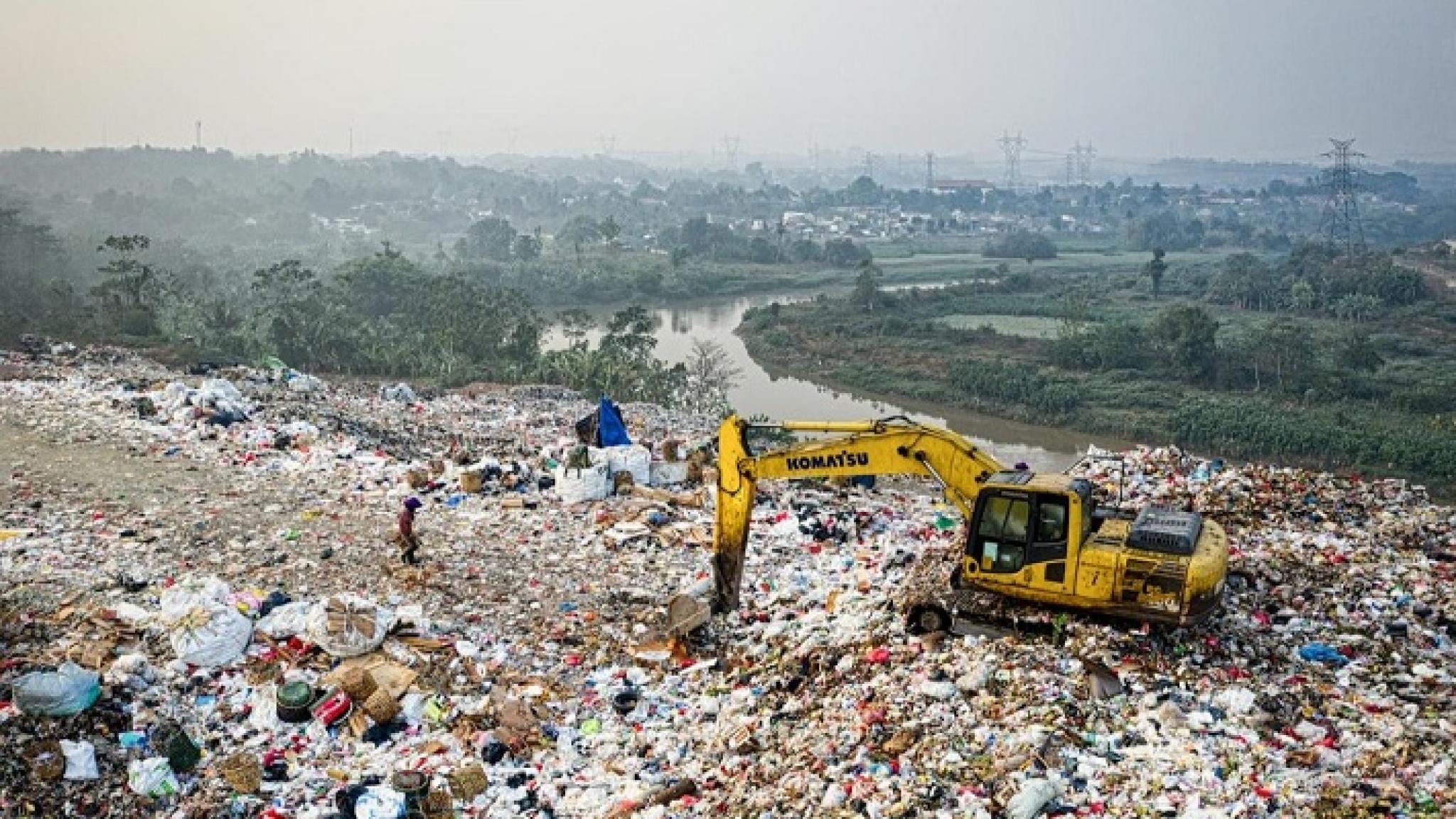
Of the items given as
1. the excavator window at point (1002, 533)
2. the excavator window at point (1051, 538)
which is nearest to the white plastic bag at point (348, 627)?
the excavator window at point (1002, 533)

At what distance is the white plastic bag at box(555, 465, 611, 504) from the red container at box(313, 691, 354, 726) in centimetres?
415

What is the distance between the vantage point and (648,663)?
7078mm

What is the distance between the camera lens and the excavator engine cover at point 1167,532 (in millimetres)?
5895

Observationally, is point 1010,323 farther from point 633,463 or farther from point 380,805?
point 380,805

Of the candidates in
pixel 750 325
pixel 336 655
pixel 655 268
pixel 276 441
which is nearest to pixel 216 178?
pixel 655 268

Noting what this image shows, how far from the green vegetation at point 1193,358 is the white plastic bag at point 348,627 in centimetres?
1761

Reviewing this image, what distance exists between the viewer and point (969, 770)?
5.10m

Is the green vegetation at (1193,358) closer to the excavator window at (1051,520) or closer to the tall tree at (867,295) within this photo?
the tall tree at (867,295)

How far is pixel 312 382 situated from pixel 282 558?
8.38 meters

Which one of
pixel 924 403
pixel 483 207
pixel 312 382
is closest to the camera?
pixel 312 382

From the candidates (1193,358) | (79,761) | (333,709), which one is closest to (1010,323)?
(1193,358)

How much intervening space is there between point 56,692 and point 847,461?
4643 mm

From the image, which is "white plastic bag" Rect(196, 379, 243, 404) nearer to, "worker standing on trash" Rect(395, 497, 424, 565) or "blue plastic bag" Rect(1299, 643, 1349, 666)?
"worker standing on trash" Rect(395, 497, 424, 565)

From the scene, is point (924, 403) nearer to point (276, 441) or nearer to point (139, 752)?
point (276, 441)
